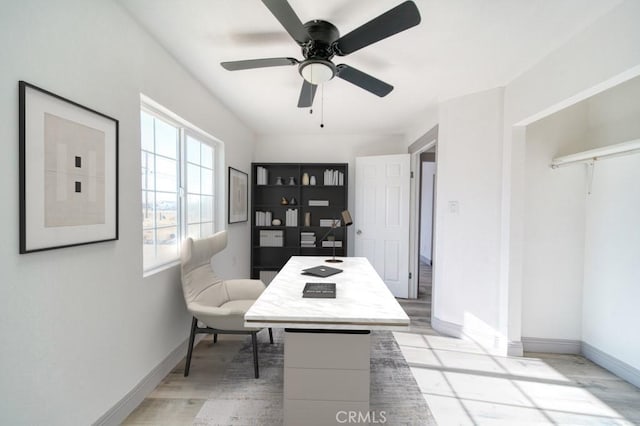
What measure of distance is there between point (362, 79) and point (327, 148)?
103 inches

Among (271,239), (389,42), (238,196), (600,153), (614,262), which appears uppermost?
(389,42)

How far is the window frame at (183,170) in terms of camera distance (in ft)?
6.38

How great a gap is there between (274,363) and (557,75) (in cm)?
315

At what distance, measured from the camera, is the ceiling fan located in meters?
1.20

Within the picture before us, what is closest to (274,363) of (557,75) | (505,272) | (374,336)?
(374,336)

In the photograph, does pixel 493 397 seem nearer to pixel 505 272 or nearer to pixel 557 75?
pixel 505 272

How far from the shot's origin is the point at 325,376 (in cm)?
131

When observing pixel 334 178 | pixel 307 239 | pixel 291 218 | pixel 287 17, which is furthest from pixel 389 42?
pixel 307 239

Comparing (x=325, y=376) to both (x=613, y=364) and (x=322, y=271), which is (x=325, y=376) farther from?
(x=613, y=364)

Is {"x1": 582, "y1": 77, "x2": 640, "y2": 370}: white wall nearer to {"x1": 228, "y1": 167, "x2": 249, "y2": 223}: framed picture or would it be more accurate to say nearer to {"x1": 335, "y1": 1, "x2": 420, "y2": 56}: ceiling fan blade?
{"x1": 335, "y1": 1, "x2": 420, "y2": 56}: ceiling fan blade

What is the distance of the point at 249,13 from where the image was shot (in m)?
1.56

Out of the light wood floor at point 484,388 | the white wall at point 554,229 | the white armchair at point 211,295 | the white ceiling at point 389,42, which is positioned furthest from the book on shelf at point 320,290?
the white wall at point 554,229

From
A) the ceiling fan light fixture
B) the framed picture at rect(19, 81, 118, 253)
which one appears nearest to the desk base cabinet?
the framed picture at rect(19, 81, 118, 253)

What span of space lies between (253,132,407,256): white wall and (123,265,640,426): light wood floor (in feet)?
7.65
